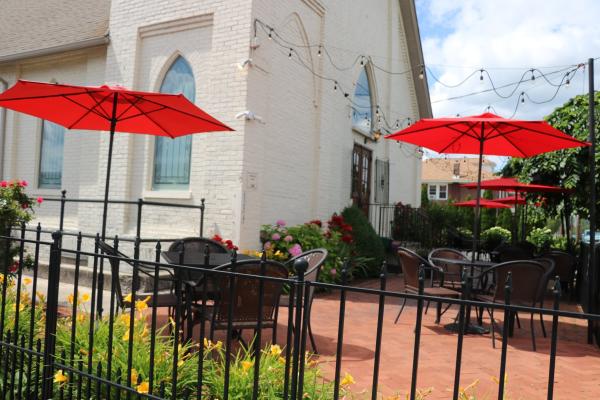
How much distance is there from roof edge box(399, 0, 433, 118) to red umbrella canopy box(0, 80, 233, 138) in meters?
11.0

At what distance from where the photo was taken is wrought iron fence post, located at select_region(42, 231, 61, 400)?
3.26m

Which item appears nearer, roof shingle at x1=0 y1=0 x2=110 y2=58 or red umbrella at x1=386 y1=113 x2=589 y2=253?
red umbrella at x1=386 y1=113 x2=589 y2=253

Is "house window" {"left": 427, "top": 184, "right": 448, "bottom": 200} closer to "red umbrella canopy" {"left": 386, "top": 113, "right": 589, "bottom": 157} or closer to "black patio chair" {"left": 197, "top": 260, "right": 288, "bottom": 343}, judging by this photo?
"red umbrella canopy" {"left": 386, "top": 113, "right": 589, "bottom": 157}

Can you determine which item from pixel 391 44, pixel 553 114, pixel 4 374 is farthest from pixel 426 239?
pixel 4 374

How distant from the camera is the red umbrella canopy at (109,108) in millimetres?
5066

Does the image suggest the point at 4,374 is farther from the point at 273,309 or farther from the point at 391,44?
the point at 391,44

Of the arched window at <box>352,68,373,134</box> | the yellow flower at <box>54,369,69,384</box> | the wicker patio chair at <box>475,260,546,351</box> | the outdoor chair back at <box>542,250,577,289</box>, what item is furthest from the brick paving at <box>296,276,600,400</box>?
the arched window at <box>352,68,373,134</box>

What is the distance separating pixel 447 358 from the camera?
4.85 m

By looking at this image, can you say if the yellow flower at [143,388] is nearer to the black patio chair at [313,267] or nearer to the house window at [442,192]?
the black patio chair at [313,267]

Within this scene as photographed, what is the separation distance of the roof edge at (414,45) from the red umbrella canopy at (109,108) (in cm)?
1102

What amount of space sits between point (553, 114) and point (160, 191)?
26.1 feet

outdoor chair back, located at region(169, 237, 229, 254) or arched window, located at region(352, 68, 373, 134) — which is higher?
arched window, located at region(352, 68, 373, 134)

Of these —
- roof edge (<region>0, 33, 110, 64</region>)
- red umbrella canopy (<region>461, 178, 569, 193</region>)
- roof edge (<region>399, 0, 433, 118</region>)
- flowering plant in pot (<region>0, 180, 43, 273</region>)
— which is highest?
roof edge (<region>399, 0, 433, 118</region>)

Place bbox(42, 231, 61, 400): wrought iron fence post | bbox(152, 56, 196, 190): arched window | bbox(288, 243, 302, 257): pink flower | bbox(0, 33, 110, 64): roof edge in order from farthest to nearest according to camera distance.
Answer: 1. bbox(0, 33, 110, 64): roof edge
2. bbox(152, 56, 196, 190): arched window
3. bbox(288, 243, 302, 257): pink flower
4. bbox(42, 231, 61, 400): wrought iron fence post
